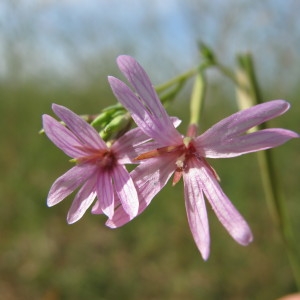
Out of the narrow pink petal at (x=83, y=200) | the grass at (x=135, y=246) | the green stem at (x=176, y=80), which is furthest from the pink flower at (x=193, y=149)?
the grass at (x=135, y=246)

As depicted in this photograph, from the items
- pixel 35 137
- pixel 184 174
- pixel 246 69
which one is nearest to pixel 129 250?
pixel 35 137

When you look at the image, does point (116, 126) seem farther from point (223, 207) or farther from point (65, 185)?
point (223, 207)

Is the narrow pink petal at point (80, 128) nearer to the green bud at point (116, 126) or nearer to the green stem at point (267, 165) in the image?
the green bud at point (116, 126)

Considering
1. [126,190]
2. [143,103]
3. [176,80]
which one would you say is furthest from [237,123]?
[176,80]

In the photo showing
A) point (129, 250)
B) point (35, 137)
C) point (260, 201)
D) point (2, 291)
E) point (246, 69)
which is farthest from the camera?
point (35, 137)

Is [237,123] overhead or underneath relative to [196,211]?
overhead

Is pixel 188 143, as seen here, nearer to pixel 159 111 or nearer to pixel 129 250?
pixel 159 111
